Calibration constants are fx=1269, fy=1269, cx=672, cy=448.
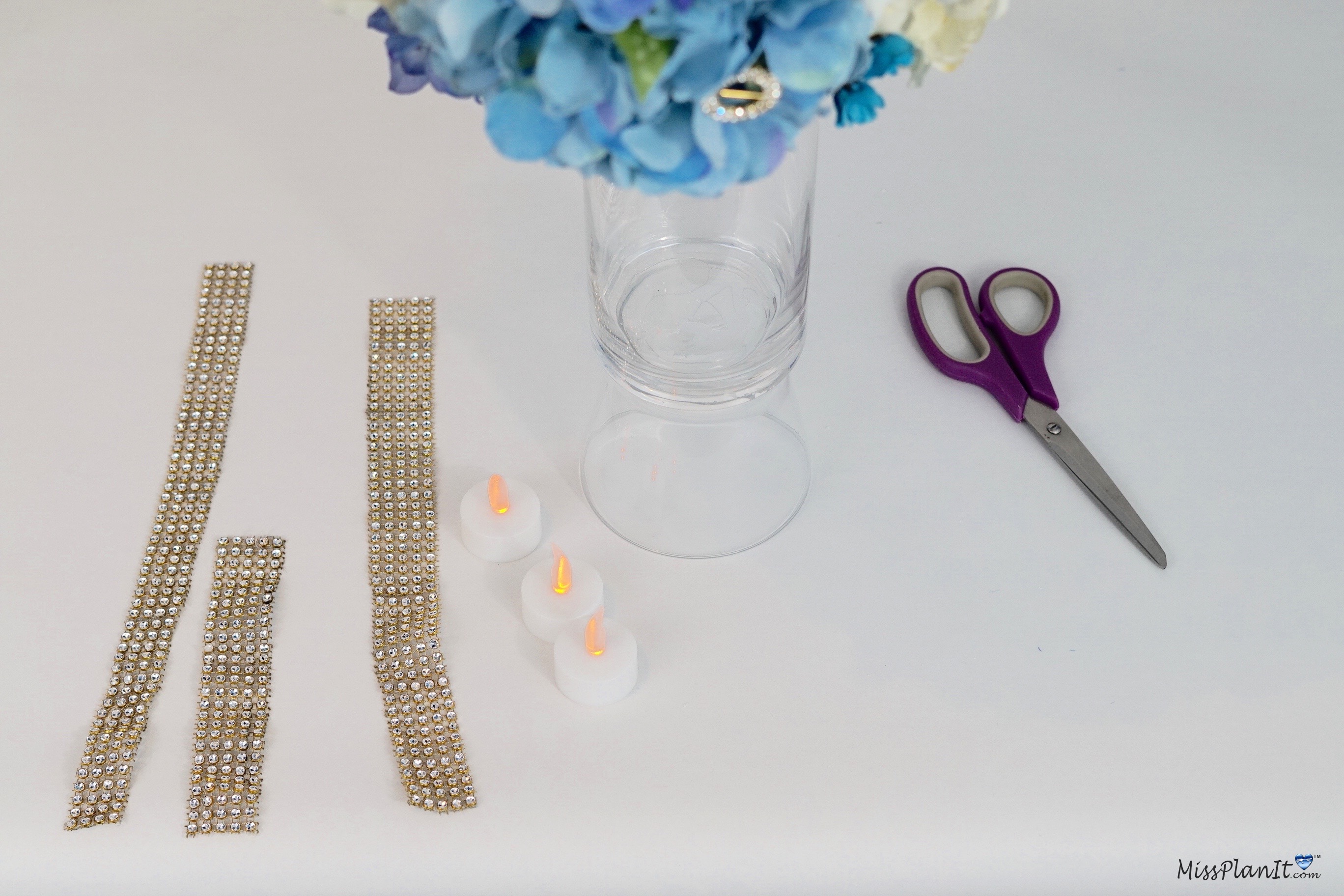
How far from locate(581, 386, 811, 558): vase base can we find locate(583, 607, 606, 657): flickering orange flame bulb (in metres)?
0.09

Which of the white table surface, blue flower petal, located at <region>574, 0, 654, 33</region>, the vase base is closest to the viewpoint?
blue flower petal, located at <region>574, 0, 654, 33</region>

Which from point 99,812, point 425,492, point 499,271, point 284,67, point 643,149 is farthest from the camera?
point 284,67

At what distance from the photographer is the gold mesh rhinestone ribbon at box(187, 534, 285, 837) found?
65 cm

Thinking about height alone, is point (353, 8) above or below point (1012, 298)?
above

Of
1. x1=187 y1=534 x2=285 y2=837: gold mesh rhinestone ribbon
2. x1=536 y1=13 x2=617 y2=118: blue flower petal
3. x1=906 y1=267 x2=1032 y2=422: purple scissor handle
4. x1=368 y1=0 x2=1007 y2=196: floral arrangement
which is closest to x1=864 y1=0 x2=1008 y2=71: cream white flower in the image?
x1=368 y1=0 x2=1007 y2=196: floral arrangement

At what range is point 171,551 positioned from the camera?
2.42ft

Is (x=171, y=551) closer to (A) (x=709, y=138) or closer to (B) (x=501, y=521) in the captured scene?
(B) (x=501, y=521)

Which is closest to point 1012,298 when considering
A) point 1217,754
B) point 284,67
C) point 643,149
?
point 1217,754

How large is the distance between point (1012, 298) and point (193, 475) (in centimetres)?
54

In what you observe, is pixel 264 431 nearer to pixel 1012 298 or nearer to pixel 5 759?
pixel 5 759

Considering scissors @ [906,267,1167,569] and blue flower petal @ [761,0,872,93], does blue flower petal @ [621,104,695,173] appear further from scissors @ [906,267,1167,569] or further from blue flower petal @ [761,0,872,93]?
scissors @ [906,267,1167,569]

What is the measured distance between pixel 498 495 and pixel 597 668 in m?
0.12

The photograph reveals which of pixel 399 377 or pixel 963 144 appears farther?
pixel 963 144

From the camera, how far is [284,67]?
39.6 inches
